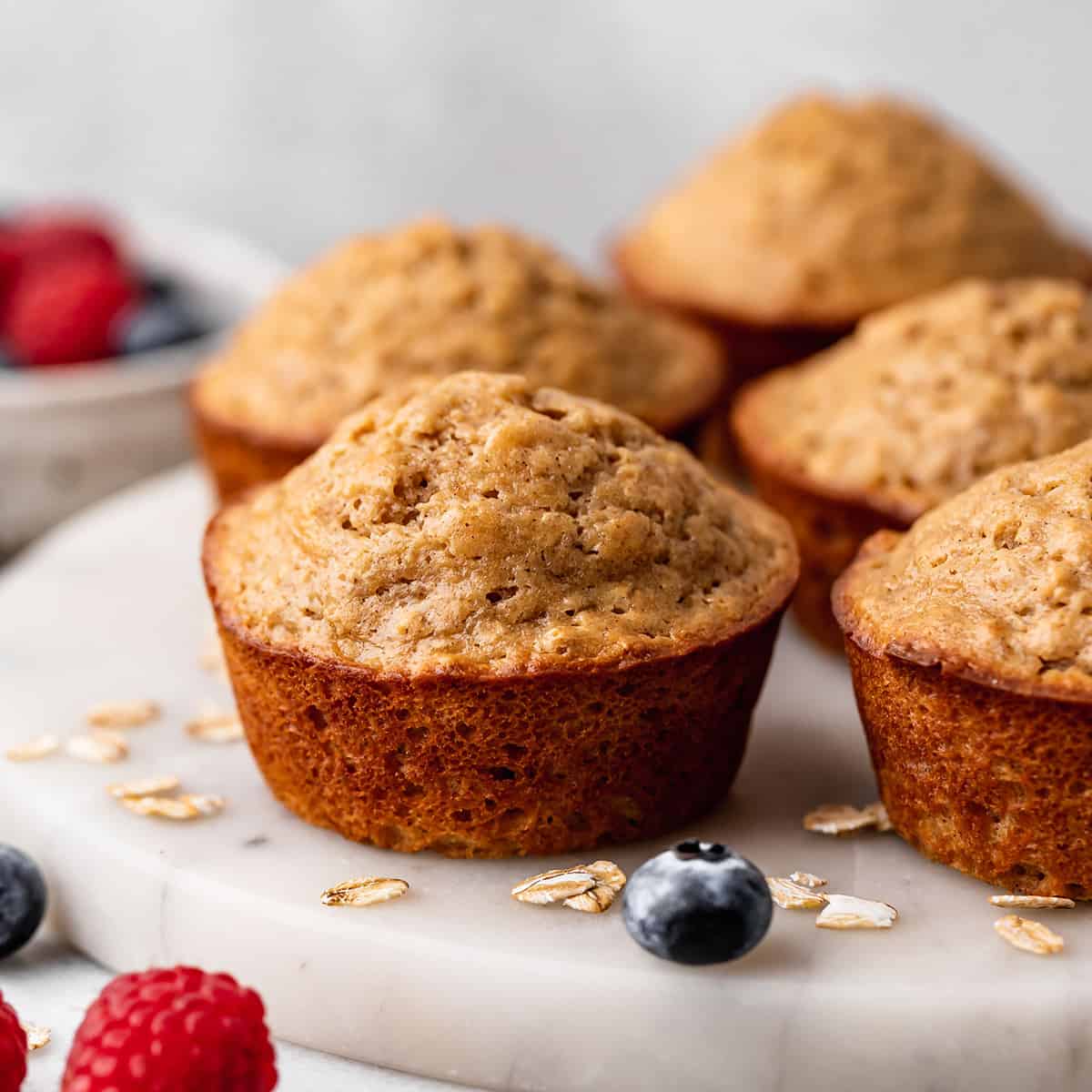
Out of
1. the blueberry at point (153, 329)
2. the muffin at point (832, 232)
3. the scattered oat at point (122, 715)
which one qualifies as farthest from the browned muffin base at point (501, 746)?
the blueberry at point (153, 329)

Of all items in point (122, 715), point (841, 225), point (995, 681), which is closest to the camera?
point (995, 681)

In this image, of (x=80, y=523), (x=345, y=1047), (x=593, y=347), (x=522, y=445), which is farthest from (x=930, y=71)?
(x=345, y=1047)

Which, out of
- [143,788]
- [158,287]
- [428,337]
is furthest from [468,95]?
[143,788]

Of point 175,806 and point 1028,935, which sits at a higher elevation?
point 1028,935

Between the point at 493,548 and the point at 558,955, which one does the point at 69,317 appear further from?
the point at 558,955

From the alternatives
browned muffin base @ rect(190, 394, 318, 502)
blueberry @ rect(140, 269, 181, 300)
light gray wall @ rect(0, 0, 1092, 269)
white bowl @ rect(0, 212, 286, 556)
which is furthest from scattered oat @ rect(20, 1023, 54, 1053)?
light gray wall @ rect(0, 0, 1092, 269)

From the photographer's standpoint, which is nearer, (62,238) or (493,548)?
(493,548)
